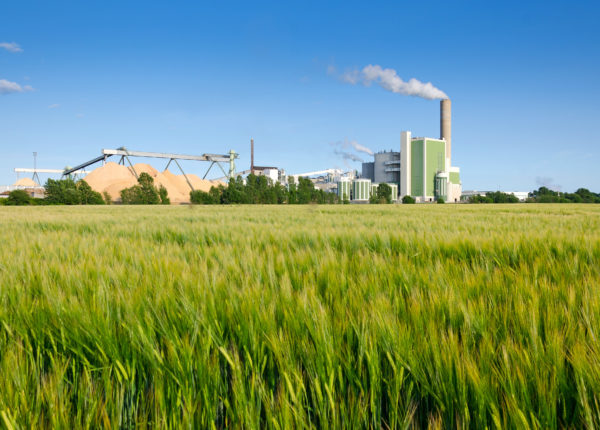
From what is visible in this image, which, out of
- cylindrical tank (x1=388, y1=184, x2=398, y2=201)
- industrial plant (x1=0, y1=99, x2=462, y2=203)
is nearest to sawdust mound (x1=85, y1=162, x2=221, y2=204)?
industrial plant (x1=0, y1=99, x2=462, y2=203)

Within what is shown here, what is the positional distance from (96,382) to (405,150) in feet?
279

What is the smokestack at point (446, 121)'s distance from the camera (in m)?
84.2

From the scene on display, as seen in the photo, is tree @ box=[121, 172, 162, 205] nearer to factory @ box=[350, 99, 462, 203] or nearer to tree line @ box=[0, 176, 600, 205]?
tree line @ box=[0, 176, 600, 205]

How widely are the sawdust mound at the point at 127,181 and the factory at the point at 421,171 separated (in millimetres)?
33117

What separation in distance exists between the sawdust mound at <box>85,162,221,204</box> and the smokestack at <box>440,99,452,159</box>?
53613 mm

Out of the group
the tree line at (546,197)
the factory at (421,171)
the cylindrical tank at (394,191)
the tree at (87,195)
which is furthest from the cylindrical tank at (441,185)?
the tree at (87,195)

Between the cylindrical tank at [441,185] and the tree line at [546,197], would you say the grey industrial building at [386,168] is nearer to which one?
the cylindrical tank at [441,185]

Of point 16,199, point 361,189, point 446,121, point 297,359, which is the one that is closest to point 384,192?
point 361,189

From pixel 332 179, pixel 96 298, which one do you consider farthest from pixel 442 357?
pixel 332 179

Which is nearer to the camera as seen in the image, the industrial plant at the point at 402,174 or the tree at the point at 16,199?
the tree at the point at 16,199

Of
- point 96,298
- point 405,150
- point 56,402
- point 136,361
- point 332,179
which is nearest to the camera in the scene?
point 56,402

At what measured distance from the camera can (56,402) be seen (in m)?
0.73

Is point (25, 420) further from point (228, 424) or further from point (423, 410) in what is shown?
point (423, 410)

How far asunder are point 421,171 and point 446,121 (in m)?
15.5
